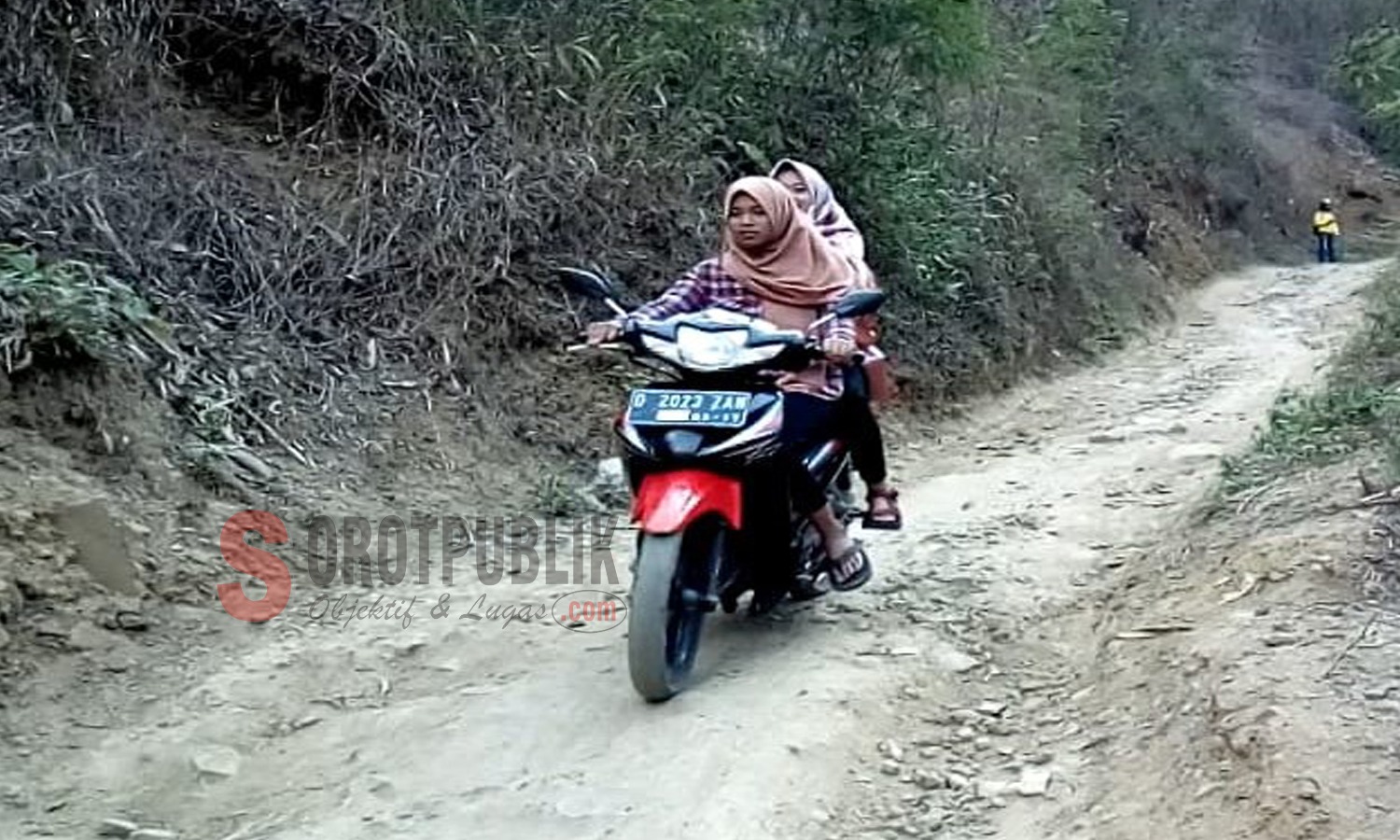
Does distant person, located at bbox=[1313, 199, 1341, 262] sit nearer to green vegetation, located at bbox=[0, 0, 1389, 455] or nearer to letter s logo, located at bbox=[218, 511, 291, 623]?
green vegetation, located at bbox=[0, 0, 1389, 455]

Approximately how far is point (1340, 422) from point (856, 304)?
2.72 m

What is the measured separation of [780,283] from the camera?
16.9 feet

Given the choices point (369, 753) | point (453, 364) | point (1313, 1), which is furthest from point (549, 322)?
point (1313, 1)

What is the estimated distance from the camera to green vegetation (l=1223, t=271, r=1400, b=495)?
18.7 feet

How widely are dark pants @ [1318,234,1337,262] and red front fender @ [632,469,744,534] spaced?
74.2 ft

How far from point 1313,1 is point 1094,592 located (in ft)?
95.4

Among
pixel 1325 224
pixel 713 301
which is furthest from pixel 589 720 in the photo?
pixel 1325 224

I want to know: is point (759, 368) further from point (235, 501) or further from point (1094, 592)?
point (235, 501)

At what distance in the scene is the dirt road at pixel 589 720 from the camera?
3.86 m

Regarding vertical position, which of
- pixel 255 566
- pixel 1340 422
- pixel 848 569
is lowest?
pixel 255 566

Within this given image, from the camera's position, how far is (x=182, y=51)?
836cm

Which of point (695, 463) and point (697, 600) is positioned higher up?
point (695, 463)

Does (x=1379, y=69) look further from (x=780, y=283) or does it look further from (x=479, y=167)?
(x=479, y=167)

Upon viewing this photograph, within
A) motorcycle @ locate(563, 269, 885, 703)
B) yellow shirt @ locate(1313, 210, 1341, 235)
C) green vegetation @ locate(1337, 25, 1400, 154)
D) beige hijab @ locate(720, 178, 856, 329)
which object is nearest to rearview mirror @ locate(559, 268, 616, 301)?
motorcycle @ locate(563, 269, 885, 703)
